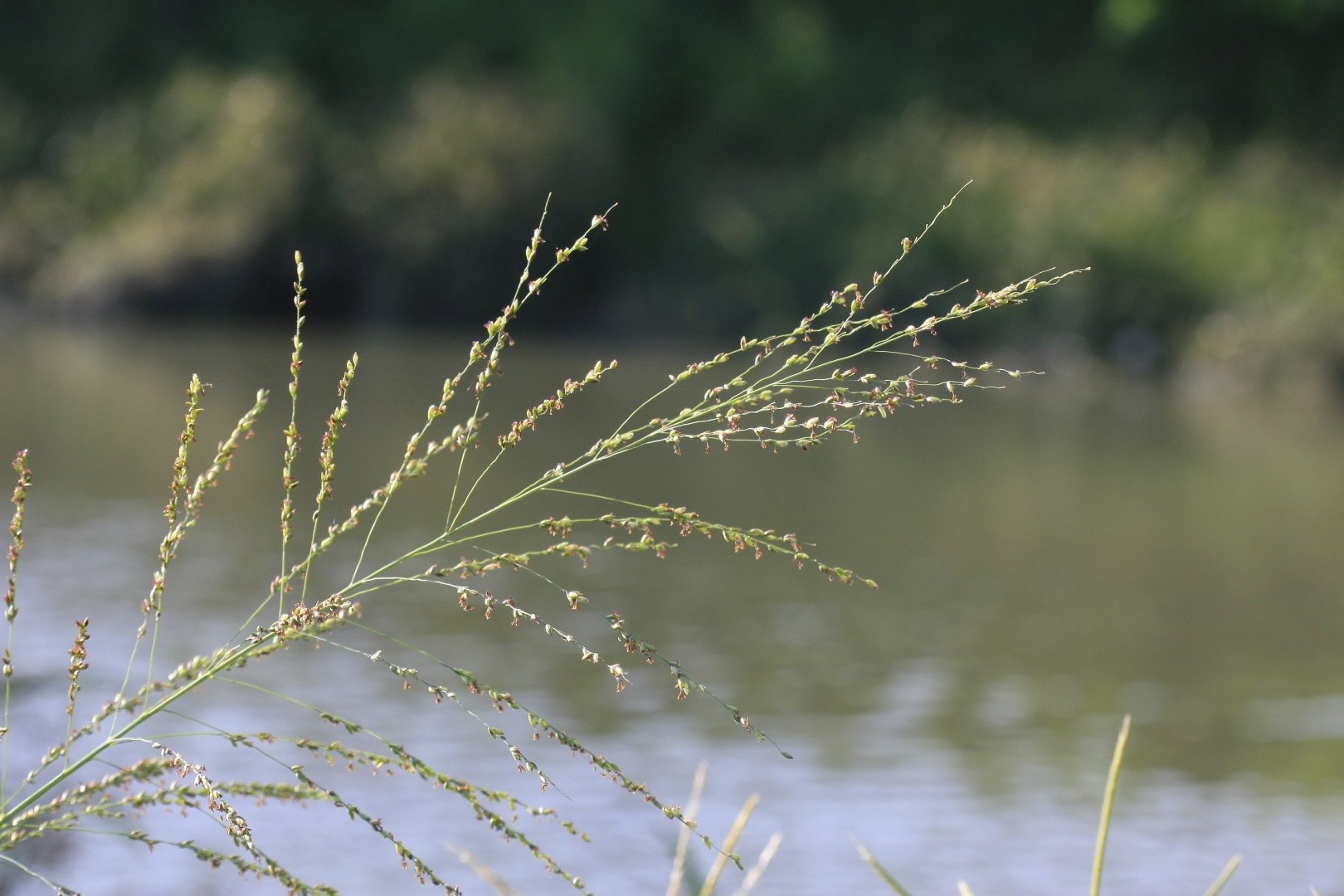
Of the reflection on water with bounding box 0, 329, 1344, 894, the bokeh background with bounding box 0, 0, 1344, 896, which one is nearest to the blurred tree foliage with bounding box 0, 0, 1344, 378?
the bokeh background with bounding box 0, 0, 1344, 896

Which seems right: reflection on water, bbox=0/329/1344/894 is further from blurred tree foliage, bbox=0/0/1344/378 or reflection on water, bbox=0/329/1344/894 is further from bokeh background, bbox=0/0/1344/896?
blurred tree foliage, bbox=0/0/1344/378

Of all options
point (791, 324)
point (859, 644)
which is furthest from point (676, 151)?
point (859, 644)

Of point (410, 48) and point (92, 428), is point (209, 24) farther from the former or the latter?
point (92, 428)

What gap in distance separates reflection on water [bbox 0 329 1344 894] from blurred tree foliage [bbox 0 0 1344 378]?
551 centimetres

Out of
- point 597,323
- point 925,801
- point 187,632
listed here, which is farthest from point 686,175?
point 925,801

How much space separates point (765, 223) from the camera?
22.9 m

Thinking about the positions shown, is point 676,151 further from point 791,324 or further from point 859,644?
point 859,644

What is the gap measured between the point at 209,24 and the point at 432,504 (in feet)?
63.1

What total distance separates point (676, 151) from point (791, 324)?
15.2 ft

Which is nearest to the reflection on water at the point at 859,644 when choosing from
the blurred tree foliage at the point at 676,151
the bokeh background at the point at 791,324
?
the bokeh background at the point at 791,324

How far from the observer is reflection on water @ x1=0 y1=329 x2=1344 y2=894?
6.25m

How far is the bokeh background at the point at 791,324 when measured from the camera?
7.00 meters

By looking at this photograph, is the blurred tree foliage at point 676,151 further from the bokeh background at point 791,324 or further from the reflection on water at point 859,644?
the reflection on water at point 859,644

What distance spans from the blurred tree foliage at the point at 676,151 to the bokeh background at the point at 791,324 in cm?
7
